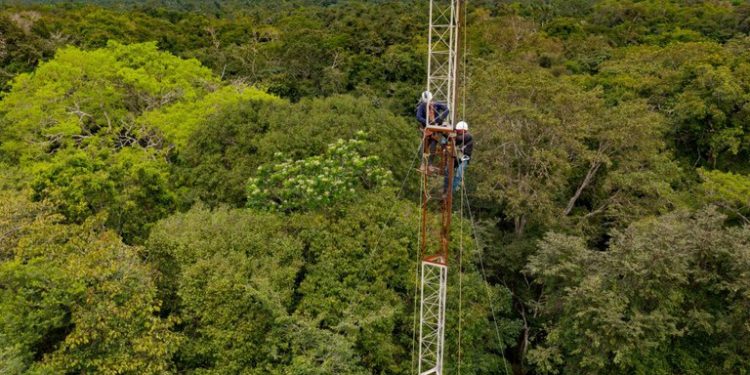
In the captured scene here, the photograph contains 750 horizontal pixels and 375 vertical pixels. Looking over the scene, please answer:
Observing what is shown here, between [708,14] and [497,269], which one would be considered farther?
[708,14]

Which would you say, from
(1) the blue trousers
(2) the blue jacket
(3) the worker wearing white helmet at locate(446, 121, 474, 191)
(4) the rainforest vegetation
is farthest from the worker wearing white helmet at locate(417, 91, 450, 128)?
(4) the rainforest vegetation

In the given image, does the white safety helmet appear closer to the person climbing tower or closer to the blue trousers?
the person climbing tower

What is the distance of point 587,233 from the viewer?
18.2 meters

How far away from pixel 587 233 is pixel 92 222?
1522 centimetres

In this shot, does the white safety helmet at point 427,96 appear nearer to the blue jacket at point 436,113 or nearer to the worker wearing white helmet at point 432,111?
the worker wearing white helmet at point 432,111

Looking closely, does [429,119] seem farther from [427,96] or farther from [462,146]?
[462,146]

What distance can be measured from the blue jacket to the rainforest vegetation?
7.06 ft

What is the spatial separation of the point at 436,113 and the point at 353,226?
17.1 ft

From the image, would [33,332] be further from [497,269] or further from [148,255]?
[497,269]

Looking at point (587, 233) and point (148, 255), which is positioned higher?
point (148, 255)

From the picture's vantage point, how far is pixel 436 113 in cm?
954

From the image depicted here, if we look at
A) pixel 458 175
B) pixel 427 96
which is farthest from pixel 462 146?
pixel 427 96

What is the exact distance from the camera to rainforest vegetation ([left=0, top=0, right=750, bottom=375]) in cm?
1194

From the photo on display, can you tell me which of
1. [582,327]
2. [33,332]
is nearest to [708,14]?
[582,327]
